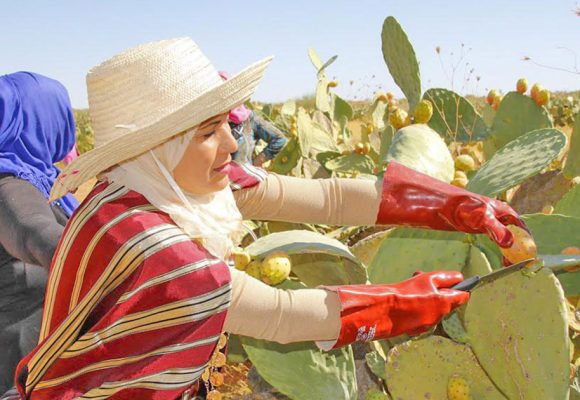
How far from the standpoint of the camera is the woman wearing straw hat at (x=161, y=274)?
1.04m

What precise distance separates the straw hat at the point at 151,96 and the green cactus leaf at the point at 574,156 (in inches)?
49.7

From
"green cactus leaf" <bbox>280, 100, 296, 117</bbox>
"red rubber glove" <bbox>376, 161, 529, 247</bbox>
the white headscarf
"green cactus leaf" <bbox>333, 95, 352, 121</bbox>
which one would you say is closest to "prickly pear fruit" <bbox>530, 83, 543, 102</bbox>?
"red rubber glove" <bbox>376, 161, 529, 247</bbox>

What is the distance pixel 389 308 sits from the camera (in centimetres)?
116

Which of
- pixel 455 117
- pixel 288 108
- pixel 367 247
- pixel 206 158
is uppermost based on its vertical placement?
pixel 206 158

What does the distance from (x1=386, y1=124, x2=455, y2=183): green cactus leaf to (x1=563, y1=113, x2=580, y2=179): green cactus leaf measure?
43 centimetres

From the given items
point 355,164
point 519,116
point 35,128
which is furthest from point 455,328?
point 355,164

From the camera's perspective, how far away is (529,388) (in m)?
1.19

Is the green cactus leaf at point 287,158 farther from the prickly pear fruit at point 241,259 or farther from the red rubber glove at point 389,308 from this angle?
the red rubber glove at point 389,308

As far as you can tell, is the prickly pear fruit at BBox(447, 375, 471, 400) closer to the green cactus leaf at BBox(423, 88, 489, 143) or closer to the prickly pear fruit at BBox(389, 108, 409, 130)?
the prickly pear fruit at BBox(389, 108, 409, 130)

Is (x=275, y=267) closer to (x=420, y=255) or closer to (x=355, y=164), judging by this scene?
(x=420, y=255)

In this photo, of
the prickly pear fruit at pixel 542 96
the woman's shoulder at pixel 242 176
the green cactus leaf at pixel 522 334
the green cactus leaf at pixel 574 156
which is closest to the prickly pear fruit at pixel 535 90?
the prickly pear fruit at pixel 542 96

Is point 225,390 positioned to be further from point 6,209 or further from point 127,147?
point 127,147

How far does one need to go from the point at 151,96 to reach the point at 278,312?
42 centimetres

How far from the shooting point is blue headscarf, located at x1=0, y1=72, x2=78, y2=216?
160cm
